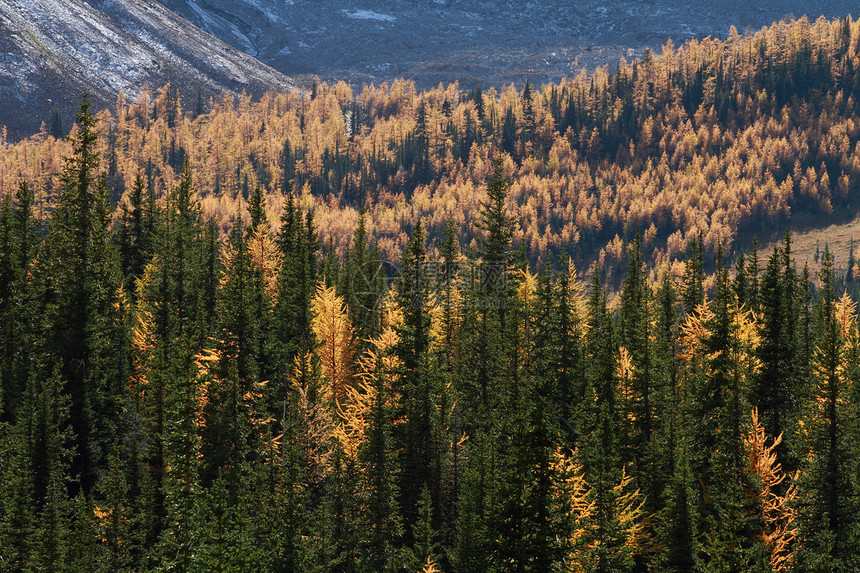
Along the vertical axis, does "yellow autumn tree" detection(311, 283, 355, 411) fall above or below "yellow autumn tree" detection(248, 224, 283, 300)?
below

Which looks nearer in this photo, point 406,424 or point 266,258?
point 406,424

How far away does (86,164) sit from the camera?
4828 cm

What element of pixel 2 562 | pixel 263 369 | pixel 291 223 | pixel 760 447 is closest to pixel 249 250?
pixel 291 223

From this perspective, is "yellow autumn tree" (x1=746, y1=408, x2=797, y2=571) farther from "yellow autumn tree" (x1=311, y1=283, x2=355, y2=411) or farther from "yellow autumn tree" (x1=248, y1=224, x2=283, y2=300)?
"yellow autumn tree" (x1=248, y1=224, x2=283, y2=300)

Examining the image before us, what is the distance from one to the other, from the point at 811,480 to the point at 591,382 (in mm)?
13337

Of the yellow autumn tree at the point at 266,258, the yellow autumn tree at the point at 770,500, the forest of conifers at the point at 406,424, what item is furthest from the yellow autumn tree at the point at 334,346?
the yellow autumn tree at the point at 770,500

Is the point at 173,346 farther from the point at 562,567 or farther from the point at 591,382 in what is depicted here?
the point at 562,567

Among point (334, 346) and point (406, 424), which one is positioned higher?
point (334, 346)
